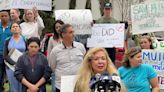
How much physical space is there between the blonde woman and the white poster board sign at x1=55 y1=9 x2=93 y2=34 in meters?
5.42

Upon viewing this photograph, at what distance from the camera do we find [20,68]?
25.3 ft

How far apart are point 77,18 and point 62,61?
132 inches

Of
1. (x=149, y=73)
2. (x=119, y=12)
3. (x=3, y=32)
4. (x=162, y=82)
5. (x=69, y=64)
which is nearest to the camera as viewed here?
(x=149, y=73)

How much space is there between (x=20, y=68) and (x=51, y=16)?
1754 centimetres

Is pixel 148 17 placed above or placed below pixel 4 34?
above

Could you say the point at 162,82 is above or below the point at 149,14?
below

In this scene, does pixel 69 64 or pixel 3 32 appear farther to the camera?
pixel 3 32

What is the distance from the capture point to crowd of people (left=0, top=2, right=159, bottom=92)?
5.02 m

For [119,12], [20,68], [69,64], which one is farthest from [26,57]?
[119,12]

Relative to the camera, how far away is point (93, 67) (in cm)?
502

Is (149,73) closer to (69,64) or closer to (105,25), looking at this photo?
(69,64)

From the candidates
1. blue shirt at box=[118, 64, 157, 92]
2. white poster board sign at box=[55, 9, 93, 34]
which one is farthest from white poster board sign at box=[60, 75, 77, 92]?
white poster board sign at box=[55, 9, 93, 34]

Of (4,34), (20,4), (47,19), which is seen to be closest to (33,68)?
(4,34)

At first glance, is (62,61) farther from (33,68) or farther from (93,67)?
(93,67)
